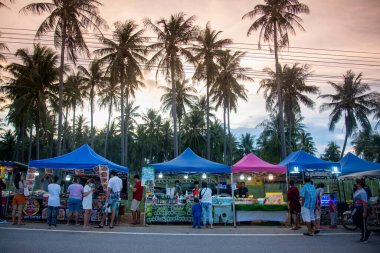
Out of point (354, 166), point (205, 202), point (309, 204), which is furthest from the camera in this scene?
point (354, 166)

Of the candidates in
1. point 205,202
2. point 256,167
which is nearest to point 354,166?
point 256,167

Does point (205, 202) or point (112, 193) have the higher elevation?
point (112, 193)

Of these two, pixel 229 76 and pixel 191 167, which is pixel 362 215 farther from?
pixel 229 76

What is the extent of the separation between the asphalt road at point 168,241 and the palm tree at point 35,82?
70.2 feet

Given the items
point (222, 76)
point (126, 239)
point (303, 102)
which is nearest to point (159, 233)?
point (126, 239)

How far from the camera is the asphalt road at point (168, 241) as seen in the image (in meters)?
7.98

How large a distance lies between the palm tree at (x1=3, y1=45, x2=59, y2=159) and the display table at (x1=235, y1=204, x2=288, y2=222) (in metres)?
23.7

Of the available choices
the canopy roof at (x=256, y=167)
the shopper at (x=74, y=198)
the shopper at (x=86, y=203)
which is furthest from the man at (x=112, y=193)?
the canopy roof at (x=256, y=167)

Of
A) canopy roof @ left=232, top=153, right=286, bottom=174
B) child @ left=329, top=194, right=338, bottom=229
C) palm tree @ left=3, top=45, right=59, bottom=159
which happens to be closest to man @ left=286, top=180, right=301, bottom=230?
child @ left=329, top=194, right=338, bottom=229

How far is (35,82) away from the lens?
30.3m

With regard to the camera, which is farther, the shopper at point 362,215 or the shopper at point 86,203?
the shopper at point 86,203

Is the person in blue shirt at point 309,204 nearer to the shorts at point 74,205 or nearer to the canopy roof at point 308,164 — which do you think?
the canopy roof at point 308,164

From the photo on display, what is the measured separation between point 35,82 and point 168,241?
26.7m

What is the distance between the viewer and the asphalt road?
7.98 metres
